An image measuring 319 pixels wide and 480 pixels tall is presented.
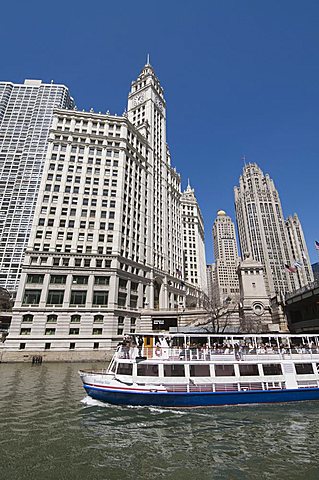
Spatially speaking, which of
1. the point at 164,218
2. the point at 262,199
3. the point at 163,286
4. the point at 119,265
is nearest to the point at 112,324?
the point at 119,265

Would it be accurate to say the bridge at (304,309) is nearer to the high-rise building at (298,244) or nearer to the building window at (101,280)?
the building window at (101,280)

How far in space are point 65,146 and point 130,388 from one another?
58.9m

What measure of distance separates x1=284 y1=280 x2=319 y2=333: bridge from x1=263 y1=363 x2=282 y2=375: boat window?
2264cm

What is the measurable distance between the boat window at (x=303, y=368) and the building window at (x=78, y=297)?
39.4m

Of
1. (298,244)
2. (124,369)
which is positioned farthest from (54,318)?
(298,244)

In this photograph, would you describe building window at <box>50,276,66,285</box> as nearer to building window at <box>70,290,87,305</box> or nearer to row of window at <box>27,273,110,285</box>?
row of window at <box>27,273,110,285</box>

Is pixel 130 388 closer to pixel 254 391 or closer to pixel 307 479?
pixel 254 391

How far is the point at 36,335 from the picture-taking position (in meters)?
45.0

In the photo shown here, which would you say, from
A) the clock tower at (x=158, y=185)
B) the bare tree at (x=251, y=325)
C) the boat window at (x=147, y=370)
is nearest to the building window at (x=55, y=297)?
the clock tower at (x=158, y=185)

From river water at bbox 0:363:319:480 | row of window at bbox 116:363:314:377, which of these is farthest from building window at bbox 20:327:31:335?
row of window at bbox 116:363:314:377

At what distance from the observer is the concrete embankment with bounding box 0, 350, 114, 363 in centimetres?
4022

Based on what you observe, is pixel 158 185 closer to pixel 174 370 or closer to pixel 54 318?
pixel 54 318

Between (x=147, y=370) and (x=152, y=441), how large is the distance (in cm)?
657

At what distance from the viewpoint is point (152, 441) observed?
1216cm
